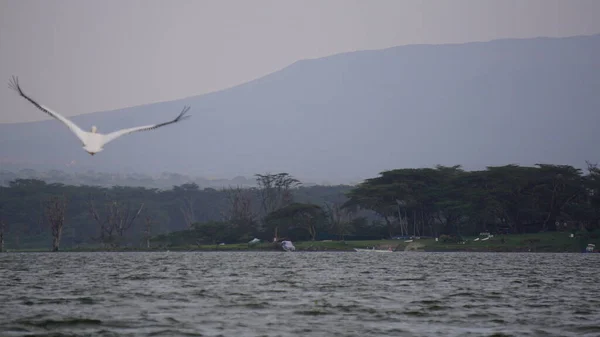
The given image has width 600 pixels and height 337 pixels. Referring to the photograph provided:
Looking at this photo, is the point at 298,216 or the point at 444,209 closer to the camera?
the point at 444,209

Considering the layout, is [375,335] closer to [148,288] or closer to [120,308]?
[120,308]

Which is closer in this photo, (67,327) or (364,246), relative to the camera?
(67,327)

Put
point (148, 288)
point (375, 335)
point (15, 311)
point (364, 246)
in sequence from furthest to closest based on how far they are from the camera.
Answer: point (364, 246)
point (148, 288)
point (15, 311)
point (375, 335)

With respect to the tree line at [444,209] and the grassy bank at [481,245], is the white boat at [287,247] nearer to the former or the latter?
the grassy bank at [481,245]

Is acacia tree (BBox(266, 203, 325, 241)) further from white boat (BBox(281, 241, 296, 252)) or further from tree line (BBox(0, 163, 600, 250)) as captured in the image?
white boat (BBox(281, 241, 296, 252))

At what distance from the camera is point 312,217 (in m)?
143

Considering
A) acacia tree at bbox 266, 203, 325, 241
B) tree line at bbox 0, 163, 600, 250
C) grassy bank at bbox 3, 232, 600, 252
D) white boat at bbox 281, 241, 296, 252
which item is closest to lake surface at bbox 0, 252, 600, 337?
grassy bank at bbox 3, 232, 600, 252

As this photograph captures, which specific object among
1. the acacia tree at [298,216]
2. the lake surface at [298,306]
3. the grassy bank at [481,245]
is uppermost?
the acacia tree at [298,216]

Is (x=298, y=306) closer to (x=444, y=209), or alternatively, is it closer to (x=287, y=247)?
(x=287, y=247)

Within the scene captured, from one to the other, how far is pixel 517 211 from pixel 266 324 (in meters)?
109

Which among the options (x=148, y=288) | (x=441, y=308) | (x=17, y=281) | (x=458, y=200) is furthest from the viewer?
(x=458, y=200)

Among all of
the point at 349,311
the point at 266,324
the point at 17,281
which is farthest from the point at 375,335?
the point at 17,281

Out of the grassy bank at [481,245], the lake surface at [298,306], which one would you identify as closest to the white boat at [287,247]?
the grassy bank at [481,245]

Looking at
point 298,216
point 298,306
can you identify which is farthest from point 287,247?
Result: point 298,306
